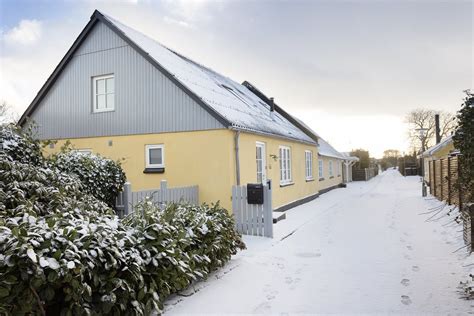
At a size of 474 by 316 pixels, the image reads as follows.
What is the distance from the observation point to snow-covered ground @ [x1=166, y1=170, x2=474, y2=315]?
457 centimetres

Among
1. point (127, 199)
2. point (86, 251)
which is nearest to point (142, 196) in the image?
point (127, 199)

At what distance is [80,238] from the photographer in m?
3.67

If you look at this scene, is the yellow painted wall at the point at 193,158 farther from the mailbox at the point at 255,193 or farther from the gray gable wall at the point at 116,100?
the mailbox at the point at 255,193

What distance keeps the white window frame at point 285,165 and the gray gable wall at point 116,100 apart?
4.94 meters

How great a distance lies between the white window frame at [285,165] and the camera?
14.5 m

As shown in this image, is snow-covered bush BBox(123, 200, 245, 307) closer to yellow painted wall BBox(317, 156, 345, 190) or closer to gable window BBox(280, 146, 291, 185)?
gable window BBox(280, 146, 291, 185)

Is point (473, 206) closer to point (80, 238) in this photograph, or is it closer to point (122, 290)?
point (122, 290)

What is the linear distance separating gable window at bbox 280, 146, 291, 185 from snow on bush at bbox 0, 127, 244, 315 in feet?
27.9

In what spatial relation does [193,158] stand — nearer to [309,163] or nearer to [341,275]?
[341,275]

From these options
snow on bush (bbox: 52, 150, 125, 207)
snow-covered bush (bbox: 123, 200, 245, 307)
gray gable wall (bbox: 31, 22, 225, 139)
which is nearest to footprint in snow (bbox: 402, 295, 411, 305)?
snow-covered bush (bbox: 123, 200, 245, 307)

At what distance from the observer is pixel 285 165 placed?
49.5 ft

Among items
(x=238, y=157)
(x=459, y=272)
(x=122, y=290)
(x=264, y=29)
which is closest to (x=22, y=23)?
(x=238, y=157)

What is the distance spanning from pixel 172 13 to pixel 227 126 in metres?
3.84

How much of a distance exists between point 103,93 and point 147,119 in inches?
83.8
